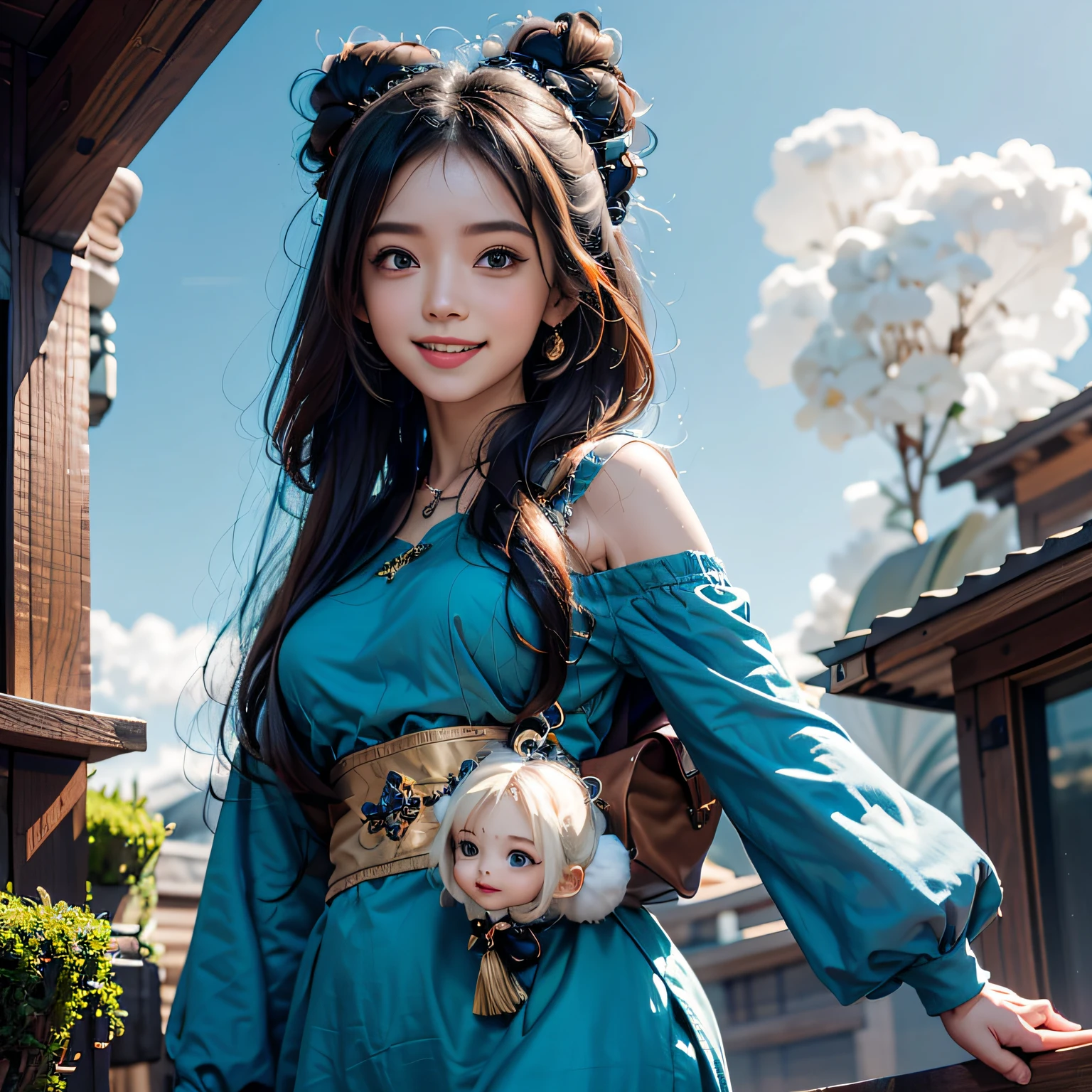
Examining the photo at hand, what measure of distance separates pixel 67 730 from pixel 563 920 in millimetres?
1032

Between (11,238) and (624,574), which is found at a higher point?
(11,238)

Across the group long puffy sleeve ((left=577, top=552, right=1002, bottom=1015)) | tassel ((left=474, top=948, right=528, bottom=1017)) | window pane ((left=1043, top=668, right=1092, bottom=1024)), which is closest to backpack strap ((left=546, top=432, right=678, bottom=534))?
long puffy sleeve ((left=577, top=552, right=1002, bottom=1015))

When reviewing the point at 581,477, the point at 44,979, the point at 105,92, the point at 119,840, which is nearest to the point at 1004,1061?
the point at 581,477

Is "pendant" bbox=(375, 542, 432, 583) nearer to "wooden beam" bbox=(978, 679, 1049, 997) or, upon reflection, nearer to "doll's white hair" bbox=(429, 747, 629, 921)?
"doll's white hair" bbox=(429, 747, 629, 921)

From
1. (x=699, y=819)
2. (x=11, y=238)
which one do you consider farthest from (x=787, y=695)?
(x=11, y=238)

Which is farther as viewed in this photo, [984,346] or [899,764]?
[899,764]

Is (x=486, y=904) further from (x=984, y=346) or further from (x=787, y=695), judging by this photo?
A: (x=984, y=346)

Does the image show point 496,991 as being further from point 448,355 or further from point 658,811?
point 448,355

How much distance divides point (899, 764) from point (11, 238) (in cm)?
488

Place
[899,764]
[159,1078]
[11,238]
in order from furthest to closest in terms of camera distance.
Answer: [899,764] → [159,1078] → [11,238]

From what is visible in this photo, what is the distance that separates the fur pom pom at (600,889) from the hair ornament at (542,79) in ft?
3.28

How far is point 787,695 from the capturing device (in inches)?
59.8

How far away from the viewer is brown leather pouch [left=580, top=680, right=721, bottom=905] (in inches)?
61.1

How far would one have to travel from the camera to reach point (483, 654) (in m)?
1.61
